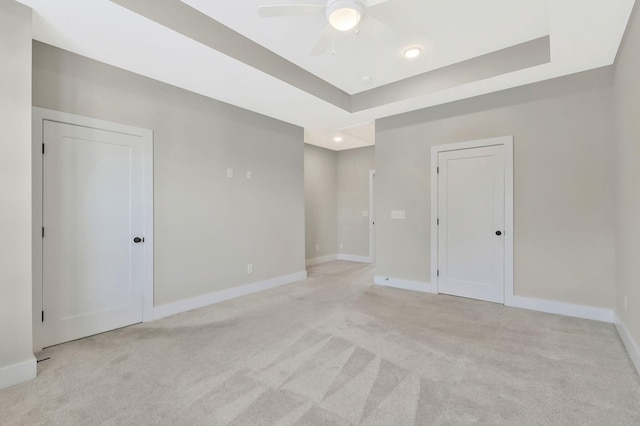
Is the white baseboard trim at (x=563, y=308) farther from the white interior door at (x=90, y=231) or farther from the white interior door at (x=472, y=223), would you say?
the white interior door at (x=90, y=231)

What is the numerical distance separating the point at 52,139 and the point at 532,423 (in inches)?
166

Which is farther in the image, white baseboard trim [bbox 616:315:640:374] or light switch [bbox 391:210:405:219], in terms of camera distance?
light switch [bbox 391:210:405:219]

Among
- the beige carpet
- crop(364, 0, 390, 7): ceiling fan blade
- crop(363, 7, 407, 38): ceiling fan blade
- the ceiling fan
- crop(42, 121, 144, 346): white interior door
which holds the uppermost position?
crop(363, 7, 407, 38): ceiling fan blade

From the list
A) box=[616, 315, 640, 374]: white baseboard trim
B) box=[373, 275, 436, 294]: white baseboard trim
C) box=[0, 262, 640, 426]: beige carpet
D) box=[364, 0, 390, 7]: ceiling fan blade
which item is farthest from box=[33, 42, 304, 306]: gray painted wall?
box=[616, 315, 640, 374]: white baseboard trim

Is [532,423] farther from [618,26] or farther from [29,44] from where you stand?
[29,44]

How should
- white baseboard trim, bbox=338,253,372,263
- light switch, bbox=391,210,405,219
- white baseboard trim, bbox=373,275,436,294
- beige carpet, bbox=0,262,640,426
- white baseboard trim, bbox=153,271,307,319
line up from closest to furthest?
beige carpet, bbox=0,262,640,426 → white baseboard trim, bbox=153,271,307,319 → white baseboard trim, bbox=373,275,436,294 → light switch, bbox=391,210,405,219 → white baseboard trim, bbox=338,253,372,263

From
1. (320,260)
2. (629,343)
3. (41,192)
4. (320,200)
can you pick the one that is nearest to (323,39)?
(41,192)

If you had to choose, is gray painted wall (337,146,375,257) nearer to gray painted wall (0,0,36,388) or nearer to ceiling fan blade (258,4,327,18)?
ceiling fan blade (258,4,327,18)

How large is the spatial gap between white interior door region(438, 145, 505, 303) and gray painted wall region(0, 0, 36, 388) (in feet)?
14.6

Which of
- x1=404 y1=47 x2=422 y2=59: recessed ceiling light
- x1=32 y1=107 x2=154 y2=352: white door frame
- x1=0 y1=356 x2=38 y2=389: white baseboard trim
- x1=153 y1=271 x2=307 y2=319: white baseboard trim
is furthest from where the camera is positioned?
x1=153 y1=271 x2=307 y2=319: white baseboard trim

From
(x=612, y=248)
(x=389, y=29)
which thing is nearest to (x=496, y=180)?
(x=612, y=248)

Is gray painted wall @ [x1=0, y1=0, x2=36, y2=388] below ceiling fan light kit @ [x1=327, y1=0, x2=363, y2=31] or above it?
below

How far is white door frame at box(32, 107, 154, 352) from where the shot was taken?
103 inches

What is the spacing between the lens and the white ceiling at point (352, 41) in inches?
91.9
